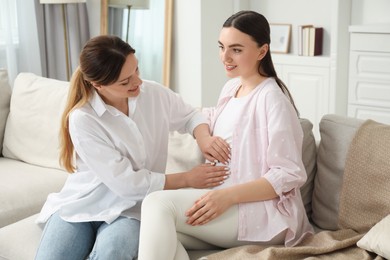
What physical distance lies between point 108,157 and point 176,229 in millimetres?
325

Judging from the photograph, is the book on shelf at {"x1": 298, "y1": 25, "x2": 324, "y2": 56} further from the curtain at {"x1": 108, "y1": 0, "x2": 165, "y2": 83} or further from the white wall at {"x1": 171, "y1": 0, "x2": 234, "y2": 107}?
the curtain at {"x1": 108, "y1": 0, "x2": 165, "y2": 83}

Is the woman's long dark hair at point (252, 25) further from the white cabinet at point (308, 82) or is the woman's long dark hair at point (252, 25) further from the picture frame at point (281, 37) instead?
the picture frame at point (281, 37)

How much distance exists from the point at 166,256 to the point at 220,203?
247mm

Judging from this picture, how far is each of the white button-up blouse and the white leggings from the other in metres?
0.15

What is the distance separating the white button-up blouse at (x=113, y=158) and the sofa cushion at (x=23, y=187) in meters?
0.45

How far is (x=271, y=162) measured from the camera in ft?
6.18

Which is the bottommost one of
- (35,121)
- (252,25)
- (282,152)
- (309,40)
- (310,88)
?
(310,88)

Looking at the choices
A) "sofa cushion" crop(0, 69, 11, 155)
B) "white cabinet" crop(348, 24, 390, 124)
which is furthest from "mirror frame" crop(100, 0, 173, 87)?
"sofa cushion" crop(0, 69, 11, 155)

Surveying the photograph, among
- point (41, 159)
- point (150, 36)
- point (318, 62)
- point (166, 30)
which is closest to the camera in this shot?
point (41, 159)

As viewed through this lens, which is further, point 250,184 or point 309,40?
point 309,40

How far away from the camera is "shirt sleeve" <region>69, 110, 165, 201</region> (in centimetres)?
197

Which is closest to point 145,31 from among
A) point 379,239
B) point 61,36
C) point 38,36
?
point 61,36

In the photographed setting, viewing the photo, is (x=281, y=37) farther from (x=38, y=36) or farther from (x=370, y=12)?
(x=38, y=36)

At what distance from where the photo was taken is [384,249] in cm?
168
